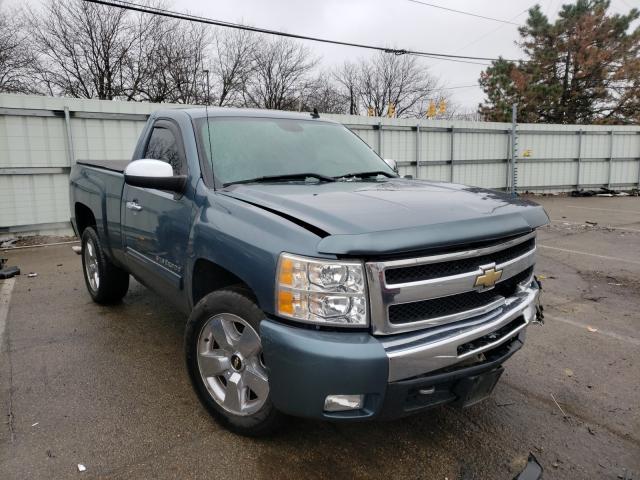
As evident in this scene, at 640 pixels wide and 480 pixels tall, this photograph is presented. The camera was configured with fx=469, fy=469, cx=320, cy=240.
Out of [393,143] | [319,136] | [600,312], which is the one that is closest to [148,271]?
[319,136]

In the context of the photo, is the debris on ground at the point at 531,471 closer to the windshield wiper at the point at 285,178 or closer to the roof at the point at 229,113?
the windshield wiper at the point at 285,178

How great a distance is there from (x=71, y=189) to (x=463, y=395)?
485 cm

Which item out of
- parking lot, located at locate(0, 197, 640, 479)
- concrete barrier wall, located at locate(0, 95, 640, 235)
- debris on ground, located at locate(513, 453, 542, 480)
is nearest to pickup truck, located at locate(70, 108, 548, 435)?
parking lot, located at locate(0, 197, 640, 479)

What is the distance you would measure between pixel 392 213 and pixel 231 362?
1184 millimetres

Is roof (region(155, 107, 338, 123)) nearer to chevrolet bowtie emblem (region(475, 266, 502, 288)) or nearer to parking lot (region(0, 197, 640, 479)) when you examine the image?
parking lot (region(0, 197, 640, 479))

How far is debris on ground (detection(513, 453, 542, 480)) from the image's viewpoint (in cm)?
222

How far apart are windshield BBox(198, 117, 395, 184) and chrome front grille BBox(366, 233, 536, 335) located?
4.36 ft

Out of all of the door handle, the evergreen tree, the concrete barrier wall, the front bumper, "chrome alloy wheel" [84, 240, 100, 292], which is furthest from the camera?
the evergreen tree

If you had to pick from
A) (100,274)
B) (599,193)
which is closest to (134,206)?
(100,274)

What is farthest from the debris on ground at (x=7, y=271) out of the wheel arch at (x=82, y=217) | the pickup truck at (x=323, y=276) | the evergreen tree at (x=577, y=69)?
the evergreen tree at (x=577, y=69)

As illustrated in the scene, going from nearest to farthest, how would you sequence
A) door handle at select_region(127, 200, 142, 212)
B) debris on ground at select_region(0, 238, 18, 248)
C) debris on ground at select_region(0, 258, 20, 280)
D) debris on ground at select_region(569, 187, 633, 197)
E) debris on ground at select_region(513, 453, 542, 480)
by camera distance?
debris on ground at select_region(513, 453, 542, 480) → door handle at select_region(127, 200, 142, 212) → debris on ground at select_region(0, 258, 20, 280) → debris on ground at select_region(0, 238, 18, 248) → debris on ground at select_region(569, 187, 633, 197)

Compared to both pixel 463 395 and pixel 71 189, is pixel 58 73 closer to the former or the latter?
pixel 71 189

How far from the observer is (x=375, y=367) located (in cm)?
191

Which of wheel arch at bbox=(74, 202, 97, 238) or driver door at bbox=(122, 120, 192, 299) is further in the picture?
wheel arch at bbox=(74, 202, 97, 238)
